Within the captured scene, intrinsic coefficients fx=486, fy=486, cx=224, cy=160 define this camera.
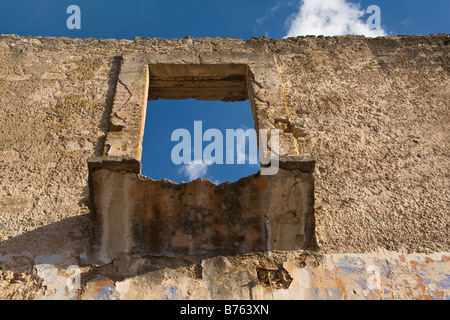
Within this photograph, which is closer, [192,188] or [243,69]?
[192,188]

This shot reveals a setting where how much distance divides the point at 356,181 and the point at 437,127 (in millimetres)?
966

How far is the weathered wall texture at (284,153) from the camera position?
9.69 ft

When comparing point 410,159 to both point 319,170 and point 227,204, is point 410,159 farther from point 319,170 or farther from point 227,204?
point 227,204

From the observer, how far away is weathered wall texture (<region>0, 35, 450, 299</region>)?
295 centimetres

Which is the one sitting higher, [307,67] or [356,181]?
[307,67]

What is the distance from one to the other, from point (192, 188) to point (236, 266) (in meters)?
0.57

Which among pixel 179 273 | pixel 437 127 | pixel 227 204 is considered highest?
pixel 437 127

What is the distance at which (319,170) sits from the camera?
3.51 meters

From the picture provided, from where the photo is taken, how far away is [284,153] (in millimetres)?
3467
